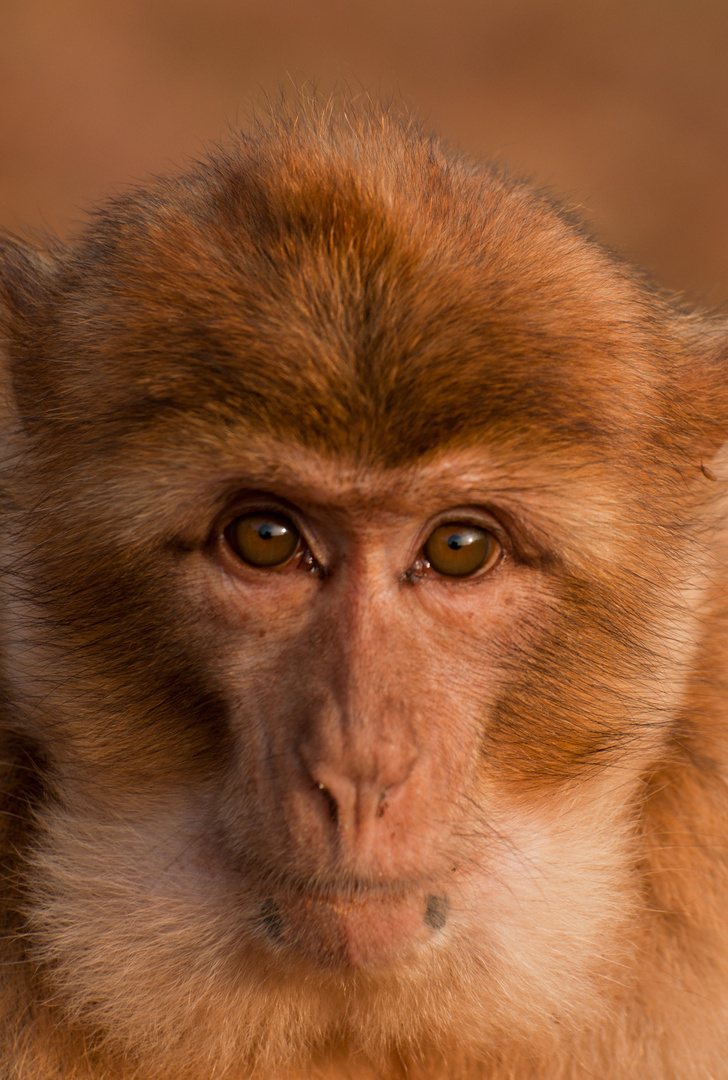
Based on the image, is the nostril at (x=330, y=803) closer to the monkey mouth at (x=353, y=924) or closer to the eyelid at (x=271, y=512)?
the monkey mouth at (x=353, y=924)

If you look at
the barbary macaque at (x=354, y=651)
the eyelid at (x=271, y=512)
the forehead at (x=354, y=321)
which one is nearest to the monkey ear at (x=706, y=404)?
the barbary macaque at (x=354, y=651)

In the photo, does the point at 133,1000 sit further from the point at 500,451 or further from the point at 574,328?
the point at 574,328

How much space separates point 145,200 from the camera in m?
2.61

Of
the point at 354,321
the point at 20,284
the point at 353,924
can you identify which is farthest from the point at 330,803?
the point at 20,284

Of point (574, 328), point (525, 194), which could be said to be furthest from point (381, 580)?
point (525, 194)

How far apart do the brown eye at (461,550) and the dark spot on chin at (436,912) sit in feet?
1.87

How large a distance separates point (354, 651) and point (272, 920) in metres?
0.49

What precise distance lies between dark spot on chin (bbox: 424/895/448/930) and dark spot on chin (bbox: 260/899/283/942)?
25 centimetres

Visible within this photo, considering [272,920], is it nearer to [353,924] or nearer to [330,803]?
[353,924]

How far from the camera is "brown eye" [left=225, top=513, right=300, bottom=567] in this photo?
83.8 inches

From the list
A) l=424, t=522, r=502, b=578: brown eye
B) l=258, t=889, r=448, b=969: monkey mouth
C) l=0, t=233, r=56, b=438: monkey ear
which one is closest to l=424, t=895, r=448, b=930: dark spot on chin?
l=258, t=889, r=448, b=969: monkey mouth

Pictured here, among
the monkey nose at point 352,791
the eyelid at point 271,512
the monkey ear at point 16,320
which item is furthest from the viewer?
the monkey ear at point 16,320

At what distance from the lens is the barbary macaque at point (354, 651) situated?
6.56 ft

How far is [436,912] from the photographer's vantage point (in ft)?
6.61
